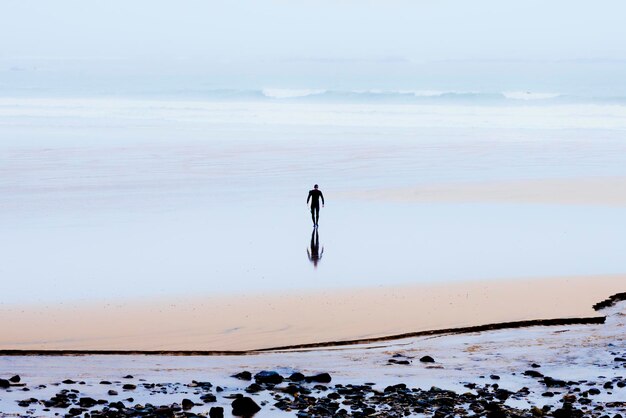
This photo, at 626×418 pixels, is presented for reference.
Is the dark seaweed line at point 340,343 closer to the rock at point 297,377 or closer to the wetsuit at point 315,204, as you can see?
the rock at point 297,377

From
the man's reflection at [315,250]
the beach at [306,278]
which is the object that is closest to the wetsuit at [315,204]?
the beach at [306,278]

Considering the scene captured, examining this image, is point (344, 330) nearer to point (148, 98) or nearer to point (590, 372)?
point (590, 372)

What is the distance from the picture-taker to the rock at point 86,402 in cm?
952

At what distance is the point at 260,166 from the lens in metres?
32.8

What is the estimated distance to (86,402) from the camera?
958 cm

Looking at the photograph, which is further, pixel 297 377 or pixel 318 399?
pixel 297 377

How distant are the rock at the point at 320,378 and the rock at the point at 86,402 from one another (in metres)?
2.25

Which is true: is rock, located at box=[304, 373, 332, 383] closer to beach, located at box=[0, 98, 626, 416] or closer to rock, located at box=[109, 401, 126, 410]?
beach, located at box=[0, 98, 626, 416]

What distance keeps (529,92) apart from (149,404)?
97.0m

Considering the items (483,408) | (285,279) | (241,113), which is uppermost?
(241,113)

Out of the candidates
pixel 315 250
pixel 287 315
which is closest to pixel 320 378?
pixel 287 315

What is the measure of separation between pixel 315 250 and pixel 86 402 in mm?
9364

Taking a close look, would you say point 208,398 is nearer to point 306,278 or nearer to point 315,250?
point 306,278

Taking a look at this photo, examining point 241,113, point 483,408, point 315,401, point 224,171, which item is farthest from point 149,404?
point 241,113
